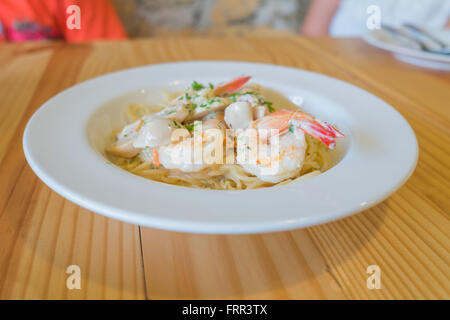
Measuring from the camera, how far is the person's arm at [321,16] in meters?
2.95

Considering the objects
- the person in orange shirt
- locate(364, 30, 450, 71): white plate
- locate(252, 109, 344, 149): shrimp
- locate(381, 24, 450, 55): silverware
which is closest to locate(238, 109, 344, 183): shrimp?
locate(252, 109, 344, 149): shrimp

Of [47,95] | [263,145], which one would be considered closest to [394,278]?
[263,145]

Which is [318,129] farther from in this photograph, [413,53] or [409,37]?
[409,37]

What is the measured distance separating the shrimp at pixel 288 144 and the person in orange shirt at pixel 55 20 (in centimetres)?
200

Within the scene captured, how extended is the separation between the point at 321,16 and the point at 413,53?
1607 mm

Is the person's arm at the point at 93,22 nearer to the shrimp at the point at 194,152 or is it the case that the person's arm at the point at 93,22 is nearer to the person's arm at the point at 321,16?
the person's arm at the point at 321,16

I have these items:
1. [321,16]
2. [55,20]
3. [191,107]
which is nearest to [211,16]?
[321,16]

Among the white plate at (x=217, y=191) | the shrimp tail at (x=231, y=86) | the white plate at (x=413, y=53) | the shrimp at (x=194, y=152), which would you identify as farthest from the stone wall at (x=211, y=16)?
the shrimp at (x=194, y=152)

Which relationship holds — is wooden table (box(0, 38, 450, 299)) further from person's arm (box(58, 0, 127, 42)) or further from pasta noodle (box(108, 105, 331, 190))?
person's arm (box(58, 0, 127, 42))

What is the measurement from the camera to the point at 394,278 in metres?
0.61

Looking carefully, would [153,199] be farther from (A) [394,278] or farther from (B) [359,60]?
(B) [359,60]

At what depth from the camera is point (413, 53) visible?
1.55 meters

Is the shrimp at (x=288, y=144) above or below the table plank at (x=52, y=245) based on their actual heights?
above
